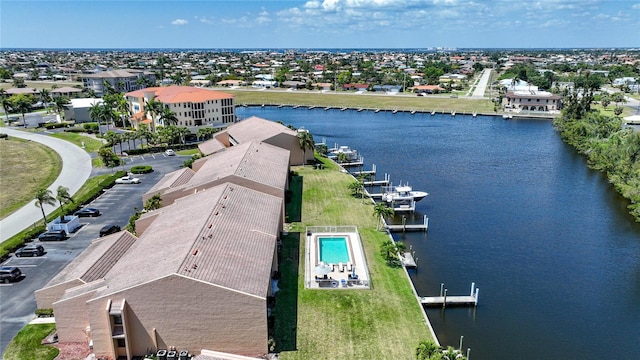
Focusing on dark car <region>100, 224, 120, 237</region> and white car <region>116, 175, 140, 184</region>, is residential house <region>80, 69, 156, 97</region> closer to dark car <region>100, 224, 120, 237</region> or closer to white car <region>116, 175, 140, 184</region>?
white car <region>116, 175, 140, 184</region>

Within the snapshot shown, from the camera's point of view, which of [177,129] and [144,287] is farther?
[177,129]

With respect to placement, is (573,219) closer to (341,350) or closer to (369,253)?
(369,253)

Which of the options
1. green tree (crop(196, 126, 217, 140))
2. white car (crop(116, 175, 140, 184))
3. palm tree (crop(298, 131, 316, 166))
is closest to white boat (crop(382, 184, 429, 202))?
palm tree (crop(298, 131, 316, 166))

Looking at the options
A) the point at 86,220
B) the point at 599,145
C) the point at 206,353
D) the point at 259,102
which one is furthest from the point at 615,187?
the point at 259,102

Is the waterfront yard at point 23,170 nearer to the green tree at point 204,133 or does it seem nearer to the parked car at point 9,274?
the parked car at point 9,274

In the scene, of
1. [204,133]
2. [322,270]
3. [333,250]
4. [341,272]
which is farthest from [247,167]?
[204,133]

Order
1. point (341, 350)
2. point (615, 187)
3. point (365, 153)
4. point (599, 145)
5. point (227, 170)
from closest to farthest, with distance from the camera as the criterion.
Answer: point (341, 350), point (227, 170), point (615, 187), point (599, 145), point (365, 153)

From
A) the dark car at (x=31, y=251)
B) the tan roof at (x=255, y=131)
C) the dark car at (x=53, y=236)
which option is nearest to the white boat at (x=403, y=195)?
the tan roof at (x=255, y=131)

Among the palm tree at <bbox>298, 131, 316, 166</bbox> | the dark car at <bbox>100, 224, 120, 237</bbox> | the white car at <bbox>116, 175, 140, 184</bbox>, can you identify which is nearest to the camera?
the dark car at <bbox>100, 224, 120, 237</bbox>
